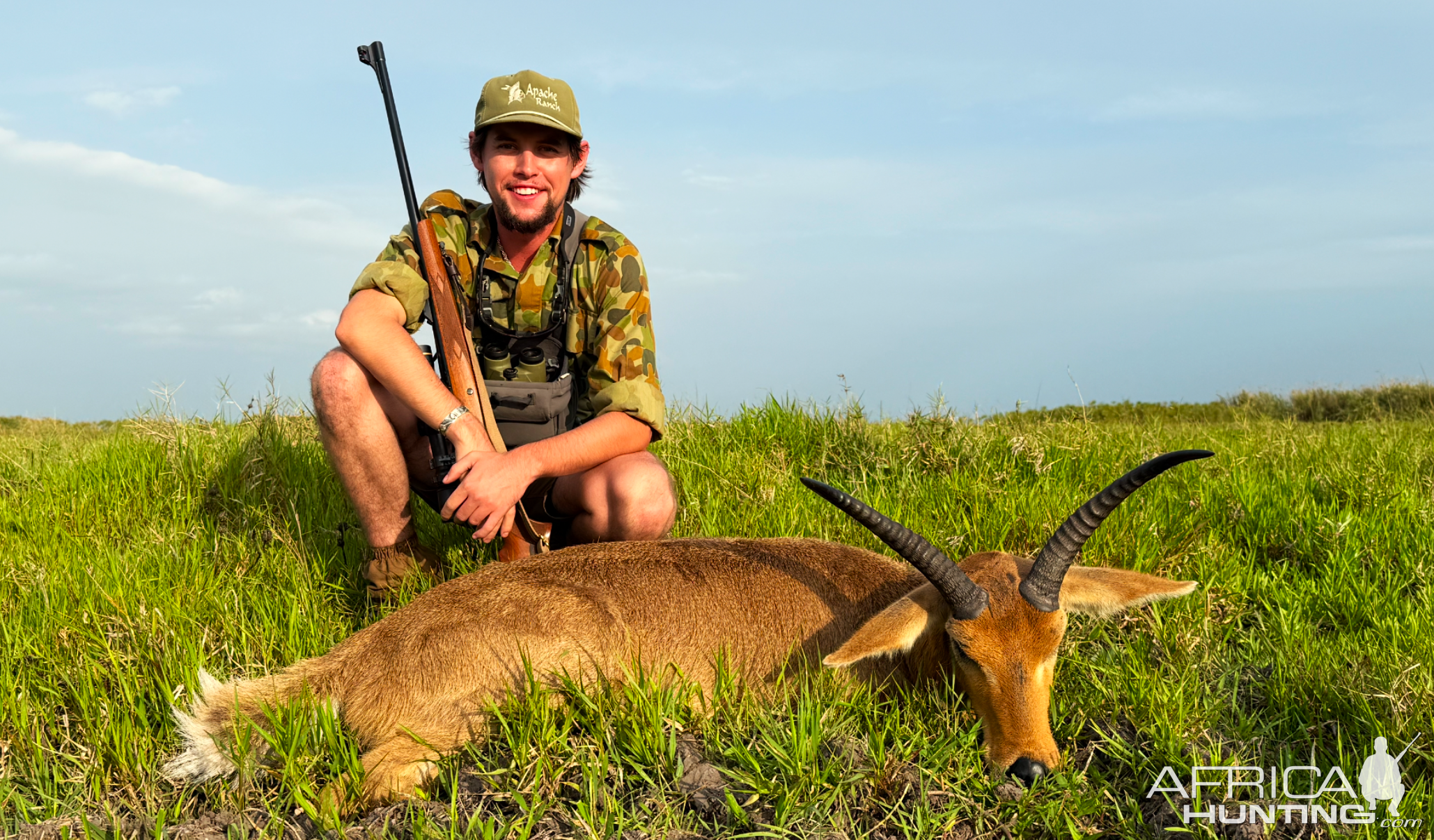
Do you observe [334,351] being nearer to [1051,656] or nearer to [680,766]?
[680,766]

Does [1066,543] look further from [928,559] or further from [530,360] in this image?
[530,360]

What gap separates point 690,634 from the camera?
14.1 feet

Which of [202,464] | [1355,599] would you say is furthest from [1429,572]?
[202,464]

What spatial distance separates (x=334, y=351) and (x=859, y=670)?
143 inches

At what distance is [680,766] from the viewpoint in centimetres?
362

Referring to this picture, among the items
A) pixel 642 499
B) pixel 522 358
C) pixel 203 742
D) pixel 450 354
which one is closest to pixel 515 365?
pixel 522 358

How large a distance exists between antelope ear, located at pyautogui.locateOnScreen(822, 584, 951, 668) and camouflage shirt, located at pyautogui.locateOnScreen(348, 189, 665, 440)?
87.0 inches

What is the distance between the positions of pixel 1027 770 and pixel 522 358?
387cm

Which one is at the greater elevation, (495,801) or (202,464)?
(202,464)

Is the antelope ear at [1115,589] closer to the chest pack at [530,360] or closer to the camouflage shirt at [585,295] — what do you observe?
the camouflage shirt at [585,295]

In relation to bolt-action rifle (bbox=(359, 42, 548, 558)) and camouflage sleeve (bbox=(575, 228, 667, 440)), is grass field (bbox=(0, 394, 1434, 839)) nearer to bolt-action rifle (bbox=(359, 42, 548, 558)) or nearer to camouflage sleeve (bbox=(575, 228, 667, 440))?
bolt-action rifle (bbox=(359, 42, 548, 558))

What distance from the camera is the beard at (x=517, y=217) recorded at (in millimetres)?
5789

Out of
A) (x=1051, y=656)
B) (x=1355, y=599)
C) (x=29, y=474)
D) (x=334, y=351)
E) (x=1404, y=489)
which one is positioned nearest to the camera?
(x=1051, y=656)

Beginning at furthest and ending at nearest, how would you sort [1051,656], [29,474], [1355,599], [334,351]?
[29,474], [334,351], [1355,599], [1051,656]
